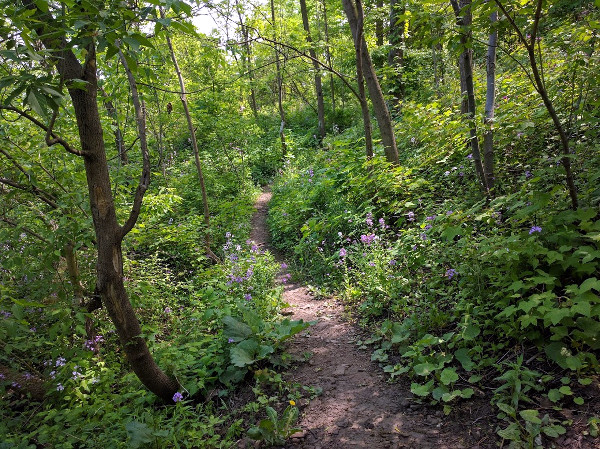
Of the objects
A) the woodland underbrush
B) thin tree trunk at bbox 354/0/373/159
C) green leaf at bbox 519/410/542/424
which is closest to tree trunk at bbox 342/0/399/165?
thin tree trunk at bbox 354/0/373/159

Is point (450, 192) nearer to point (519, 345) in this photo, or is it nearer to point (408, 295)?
point (408, 295)

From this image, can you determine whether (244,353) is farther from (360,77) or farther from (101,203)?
(360,77)

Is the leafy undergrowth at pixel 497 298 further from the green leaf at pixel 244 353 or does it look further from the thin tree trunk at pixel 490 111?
the green leaf at pixel 244 353

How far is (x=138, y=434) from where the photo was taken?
8.37 ft

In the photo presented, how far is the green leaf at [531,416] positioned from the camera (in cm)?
206

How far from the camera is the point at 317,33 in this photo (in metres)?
15.8

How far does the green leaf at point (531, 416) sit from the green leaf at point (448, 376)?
507 mm

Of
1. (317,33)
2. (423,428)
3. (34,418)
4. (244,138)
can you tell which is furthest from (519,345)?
(317,33)

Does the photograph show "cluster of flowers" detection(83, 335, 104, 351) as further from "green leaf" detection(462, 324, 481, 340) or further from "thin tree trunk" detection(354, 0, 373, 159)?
"thin tree trunk" detection(354, 0, 373, 159)

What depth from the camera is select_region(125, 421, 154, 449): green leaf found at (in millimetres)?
2512

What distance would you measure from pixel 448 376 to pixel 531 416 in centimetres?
59

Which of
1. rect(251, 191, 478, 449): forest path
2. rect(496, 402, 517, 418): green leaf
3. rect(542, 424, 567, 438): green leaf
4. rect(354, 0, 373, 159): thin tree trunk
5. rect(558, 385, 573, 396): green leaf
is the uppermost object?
rect(354, 0, 373, 159): thin tree trunk

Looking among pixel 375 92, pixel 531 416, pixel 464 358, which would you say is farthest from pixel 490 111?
pixel 531 416

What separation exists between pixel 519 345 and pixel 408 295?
4.29 feet
